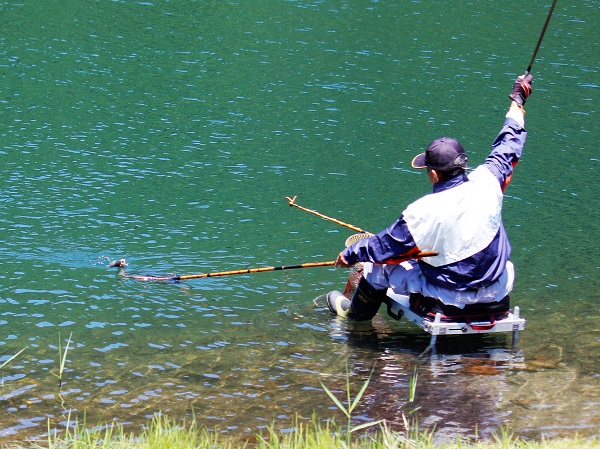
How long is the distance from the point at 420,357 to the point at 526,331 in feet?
4.71

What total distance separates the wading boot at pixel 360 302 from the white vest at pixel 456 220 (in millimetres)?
1080

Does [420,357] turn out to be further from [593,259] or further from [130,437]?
[593,259]

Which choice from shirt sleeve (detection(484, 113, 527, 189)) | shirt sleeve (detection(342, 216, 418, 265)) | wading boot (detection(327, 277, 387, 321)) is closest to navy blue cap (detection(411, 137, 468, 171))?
shirt sleeve (detection(484, 113, 527, 189))

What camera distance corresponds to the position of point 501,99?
69.9 ft

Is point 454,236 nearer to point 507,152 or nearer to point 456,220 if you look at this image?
point 456,220

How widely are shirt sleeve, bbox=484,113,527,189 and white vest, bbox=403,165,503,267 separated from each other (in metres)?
0.40

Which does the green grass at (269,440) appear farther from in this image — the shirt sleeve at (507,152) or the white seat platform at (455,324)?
the shirt sleeve at (507,152)

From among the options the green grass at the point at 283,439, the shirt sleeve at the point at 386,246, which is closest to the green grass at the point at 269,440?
the green grass at the point at 283,439

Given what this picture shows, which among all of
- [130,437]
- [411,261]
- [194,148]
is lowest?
[194,148]

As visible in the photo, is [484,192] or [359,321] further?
[359,321]

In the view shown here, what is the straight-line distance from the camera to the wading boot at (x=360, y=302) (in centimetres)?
866

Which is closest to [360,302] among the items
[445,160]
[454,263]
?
[454,263]

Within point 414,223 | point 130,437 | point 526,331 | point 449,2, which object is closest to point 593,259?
point 526,331

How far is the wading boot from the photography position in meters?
8.66
